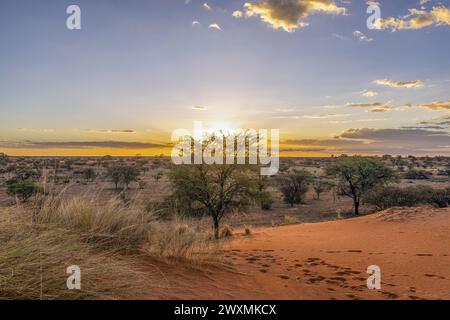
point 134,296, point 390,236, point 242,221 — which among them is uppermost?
point 134,296

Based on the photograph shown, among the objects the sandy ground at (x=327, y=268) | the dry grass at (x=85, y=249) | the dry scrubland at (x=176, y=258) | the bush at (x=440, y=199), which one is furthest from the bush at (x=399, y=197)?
the dry grass at (x=85, y=249)

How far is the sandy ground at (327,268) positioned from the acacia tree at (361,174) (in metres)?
14.1

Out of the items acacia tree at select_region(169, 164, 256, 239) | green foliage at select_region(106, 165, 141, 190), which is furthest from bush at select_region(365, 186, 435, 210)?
green foliage at select_region(106, 165, 141, 190)

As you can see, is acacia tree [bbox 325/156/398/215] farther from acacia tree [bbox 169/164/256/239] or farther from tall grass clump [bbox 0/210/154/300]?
tall grass clump [bbox 0/210/154/300]

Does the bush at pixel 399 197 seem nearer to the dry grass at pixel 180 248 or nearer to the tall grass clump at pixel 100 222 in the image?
the dry grass at pixel 180 248

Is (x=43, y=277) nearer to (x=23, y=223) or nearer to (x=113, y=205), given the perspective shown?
(x=23, y=223)

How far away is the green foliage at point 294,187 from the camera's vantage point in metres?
33.7

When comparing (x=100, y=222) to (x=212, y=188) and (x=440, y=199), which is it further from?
(x=440, y=199)

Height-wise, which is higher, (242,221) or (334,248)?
(334,248)

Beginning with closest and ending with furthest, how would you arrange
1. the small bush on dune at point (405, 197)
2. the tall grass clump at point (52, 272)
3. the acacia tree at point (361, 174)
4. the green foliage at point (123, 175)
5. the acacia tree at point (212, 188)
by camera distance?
1. the tall grass clump at point (52, 272)
2. the acacia tree at point (212, 188)
3. the small bush on dune at point (405, 197)
4. the acacia tree at point (361, 174)
5. the green foliage at point (123, 175)

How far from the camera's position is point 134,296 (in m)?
5.00

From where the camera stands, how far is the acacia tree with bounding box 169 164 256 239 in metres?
16.9
